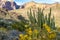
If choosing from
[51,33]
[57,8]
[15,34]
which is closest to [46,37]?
[51,33]

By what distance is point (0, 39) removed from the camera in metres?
8.56

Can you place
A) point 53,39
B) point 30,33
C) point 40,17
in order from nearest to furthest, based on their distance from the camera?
point 53,39 < point 30,33 < point 40,17

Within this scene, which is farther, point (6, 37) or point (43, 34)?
point (6, 37)

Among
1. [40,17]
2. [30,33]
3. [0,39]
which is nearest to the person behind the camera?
[30,33]

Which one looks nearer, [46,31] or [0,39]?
[46,31]

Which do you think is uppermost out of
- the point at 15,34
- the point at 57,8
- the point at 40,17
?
the point at 40,17

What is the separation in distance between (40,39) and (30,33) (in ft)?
1.23

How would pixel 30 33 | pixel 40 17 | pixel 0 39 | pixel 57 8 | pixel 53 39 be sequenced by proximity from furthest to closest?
pixel 57 8, pixel 40 17, pixel 0 39, pixel 30 33, pixel 53 39

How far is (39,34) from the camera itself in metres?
6.09

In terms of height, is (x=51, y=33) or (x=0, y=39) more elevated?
(x=51, y=33)

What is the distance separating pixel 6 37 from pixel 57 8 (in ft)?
275

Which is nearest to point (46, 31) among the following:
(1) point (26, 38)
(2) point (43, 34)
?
(2) point (43, 34)

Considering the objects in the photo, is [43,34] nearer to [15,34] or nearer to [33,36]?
[33,36]

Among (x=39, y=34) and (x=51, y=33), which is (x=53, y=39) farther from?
(x=39, y=34)
